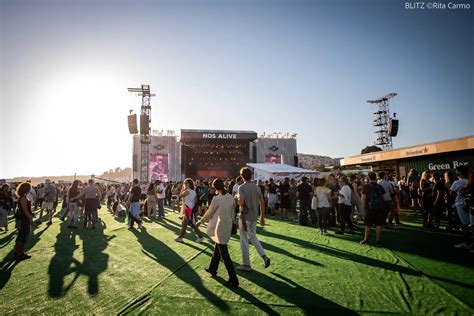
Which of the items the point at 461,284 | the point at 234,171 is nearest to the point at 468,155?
the point at 461,284

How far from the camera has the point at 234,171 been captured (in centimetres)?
3725

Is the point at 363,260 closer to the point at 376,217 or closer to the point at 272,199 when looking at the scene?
the point at 376,217

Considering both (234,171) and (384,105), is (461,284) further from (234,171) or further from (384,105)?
(384,105)

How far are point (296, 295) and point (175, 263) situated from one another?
8.47 feet

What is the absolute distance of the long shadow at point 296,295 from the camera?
311 centimetres

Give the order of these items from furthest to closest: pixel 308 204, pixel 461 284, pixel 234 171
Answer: pixel 234 171 < pixel 308 204 < pixel 461 284

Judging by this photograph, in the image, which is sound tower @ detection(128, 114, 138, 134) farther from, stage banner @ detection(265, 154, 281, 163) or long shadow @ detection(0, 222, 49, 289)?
stage banner @ detection(265, 154, 281, 163)

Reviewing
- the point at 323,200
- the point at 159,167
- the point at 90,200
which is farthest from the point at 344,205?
the point at 159,167

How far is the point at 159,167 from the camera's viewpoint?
35.0 metres

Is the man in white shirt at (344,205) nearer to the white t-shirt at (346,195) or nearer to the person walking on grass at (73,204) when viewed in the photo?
the white t-shirt at (346,195)

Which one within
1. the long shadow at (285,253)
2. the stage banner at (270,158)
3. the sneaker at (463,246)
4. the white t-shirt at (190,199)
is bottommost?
the long shadow at (285,253)

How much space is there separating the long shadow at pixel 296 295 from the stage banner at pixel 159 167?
105 feet

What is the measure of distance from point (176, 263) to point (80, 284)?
5.43ft

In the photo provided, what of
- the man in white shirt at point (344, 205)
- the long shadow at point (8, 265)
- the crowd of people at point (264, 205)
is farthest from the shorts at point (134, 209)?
the man in white shirt at point (344, 205)
